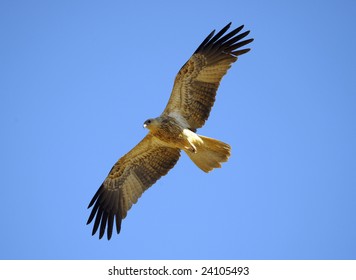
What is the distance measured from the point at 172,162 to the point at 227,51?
229 cm

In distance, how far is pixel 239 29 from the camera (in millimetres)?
9859

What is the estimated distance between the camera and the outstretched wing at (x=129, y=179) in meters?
10.4

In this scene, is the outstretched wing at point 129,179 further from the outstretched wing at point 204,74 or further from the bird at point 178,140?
the outstretched wing at point 204,74

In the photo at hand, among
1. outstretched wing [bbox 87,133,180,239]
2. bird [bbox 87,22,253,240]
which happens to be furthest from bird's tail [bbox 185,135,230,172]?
outstretched wing [bbox 87,133,180,239]

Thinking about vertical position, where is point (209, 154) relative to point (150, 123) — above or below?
below

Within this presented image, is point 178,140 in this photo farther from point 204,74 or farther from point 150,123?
point 204,74

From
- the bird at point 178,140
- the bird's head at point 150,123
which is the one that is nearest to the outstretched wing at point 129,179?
the bird at point 178,140

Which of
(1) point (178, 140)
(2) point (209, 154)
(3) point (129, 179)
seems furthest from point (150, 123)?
(3) point (129, 179)

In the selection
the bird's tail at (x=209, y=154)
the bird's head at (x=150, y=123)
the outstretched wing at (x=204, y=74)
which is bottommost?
the bird's tail at (x=209, y=154)

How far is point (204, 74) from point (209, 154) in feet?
4.67

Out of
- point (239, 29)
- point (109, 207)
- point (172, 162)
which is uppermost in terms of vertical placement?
point (239, 29)

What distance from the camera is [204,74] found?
32.6 ft
